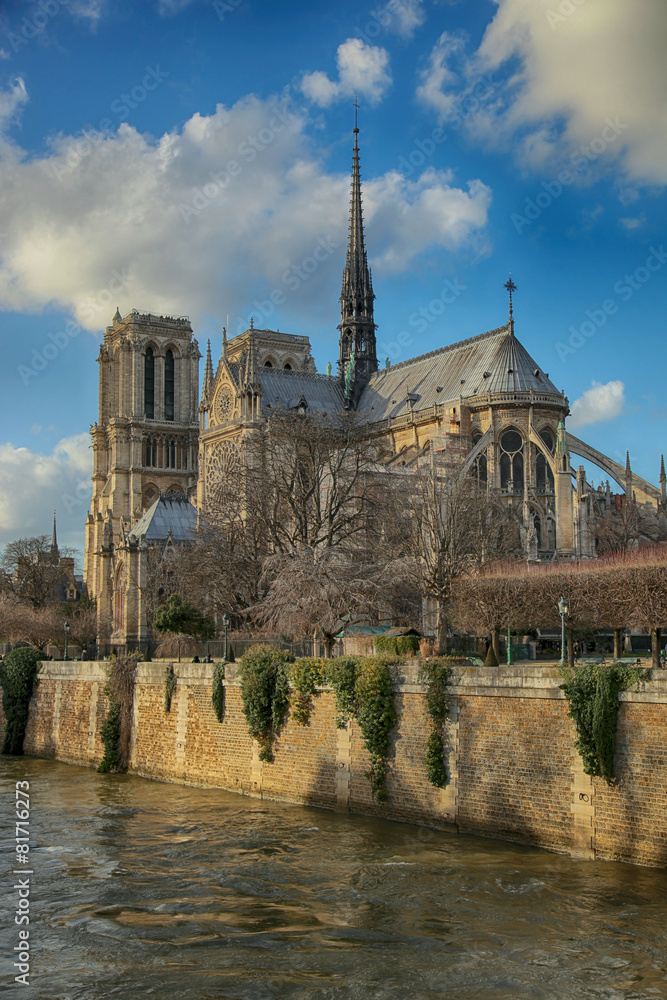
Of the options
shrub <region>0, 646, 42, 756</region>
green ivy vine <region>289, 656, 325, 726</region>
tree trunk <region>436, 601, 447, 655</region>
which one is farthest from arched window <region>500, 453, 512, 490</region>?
green ivy vine <region>289, 656, 325, 726</region>

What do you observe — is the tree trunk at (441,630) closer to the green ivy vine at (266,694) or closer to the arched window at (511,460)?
the green ivy vine at (266,694)

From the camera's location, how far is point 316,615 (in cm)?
3303

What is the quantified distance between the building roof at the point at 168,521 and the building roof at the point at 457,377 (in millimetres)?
11154

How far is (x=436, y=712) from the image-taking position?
22109 mm

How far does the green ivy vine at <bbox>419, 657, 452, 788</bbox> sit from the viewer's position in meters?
21.8

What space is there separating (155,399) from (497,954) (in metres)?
81.2

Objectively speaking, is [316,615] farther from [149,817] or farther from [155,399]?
[155,399]

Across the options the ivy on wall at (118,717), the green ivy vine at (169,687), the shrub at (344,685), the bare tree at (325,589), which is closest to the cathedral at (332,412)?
the bare tree at (325,589)

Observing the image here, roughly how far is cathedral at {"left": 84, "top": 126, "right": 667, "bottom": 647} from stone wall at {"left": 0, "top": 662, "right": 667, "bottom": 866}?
14102 mm

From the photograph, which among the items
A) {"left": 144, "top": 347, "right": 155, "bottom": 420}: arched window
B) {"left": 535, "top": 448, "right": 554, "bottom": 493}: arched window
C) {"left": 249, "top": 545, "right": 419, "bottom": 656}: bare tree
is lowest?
{"left": 249, "top": 545, "right": 419, "bottom": 656}: bare tree

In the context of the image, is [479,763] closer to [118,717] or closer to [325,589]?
[325,589]

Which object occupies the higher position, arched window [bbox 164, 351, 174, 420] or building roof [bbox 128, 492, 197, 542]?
arched window [bbox 164, 351, 174, 420]

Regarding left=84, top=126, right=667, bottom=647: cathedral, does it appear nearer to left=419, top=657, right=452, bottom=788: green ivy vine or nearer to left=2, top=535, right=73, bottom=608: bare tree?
left=2, top=535, right=73, bottom=608: bare tree

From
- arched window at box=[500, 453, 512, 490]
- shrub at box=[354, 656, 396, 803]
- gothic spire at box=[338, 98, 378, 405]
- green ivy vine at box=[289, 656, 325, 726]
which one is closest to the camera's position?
shrub at box=[354, 656, 396, 803]
